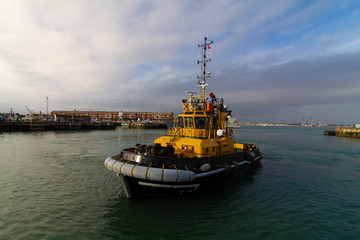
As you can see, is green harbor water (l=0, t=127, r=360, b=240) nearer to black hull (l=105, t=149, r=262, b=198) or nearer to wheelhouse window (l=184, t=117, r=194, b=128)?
black hull (l=105, t=149, r=262, b=198)

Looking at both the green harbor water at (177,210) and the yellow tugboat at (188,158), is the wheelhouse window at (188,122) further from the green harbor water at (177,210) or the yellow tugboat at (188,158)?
the green harbor water at (177,210)

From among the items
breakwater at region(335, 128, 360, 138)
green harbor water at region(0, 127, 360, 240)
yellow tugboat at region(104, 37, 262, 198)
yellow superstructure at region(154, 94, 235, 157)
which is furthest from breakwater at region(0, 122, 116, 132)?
breakwater at region(335, 128, 360, 138)

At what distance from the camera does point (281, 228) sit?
6398mm

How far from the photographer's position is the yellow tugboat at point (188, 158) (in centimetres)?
736

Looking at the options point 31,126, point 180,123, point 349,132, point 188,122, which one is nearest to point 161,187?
point 188,122

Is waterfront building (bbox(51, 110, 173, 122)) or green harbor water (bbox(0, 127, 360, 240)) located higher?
waterfront building (bbox(51, 110, 173, 122))

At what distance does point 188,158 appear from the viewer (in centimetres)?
816

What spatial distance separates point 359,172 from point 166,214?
57.0ft

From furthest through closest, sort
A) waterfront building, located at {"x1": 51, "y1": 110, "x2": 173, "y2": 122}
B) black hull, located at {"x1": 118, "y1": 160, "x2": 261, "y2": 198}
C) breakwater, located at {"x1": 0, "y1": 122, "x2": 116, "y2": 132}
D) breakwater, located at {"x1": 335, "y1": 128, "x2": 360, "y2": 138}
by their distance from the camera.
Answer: waterfront building, located at {"x1": 51, "y1": 110, "x2": 173, "y2": 122} → breakwater, located at {"x1": 335, "y1": 128, "x2": 360, "y2": 138} → breakwater, located at {"x1": 0, "y1": 122, "x2": 116, "y2": 132} → black hull, located at {"x1": 118, "y1": 160, "x2": 261, "y2": 198}

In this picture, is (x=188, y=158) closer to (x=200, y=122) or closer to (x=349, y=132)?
(x=200, y=122)

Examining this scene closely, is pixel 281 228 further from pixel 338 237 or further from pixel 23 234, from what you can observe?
pixel 23 234

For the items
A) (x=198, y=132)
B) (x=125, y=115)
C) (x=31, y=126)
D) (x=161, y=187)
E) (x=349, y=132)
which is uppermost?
(x=125, y=115)

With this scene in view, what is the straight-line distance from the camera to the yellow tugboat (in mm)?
7363

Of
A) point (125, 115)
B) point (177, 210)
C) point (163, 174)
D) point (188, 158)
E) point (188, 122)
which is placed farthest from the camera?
point (125, 115)
